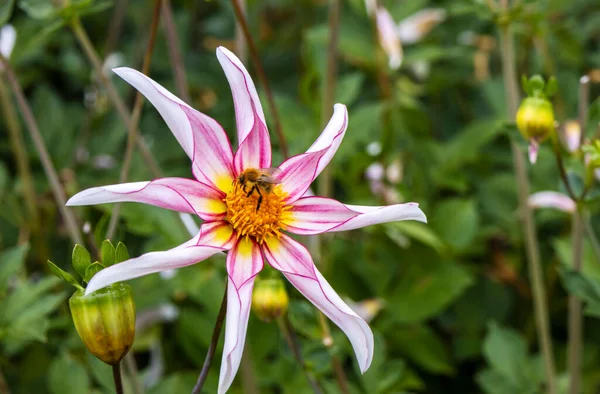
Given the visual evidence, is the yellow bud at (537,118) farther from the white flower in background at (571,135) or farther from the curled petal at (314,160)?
the white flower in background at (571,135)

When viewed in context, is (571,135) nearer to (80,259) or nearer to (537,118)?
(537,118)

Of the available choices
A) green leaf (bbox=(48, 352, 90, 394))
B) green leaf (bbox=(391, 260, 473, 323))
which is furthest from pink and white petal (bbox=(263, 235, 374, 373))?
green leaf (bbox=(391, 260, 473, 323))

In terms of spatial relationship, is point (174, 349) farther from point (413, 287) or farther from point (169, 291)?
point (413, 287)

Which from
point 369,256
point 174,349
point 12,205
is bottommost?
point 174,349

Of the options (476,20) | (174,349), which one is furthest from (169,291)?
(476,20)

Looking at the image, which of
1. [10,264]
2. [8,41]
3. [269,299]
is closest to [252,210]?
[269,299]

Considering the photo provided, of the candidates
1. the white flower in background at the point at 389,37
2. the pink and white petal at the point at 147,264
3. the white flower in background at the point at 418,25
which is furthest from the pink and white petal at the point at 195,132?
the white flower in background at the point at 418,25
